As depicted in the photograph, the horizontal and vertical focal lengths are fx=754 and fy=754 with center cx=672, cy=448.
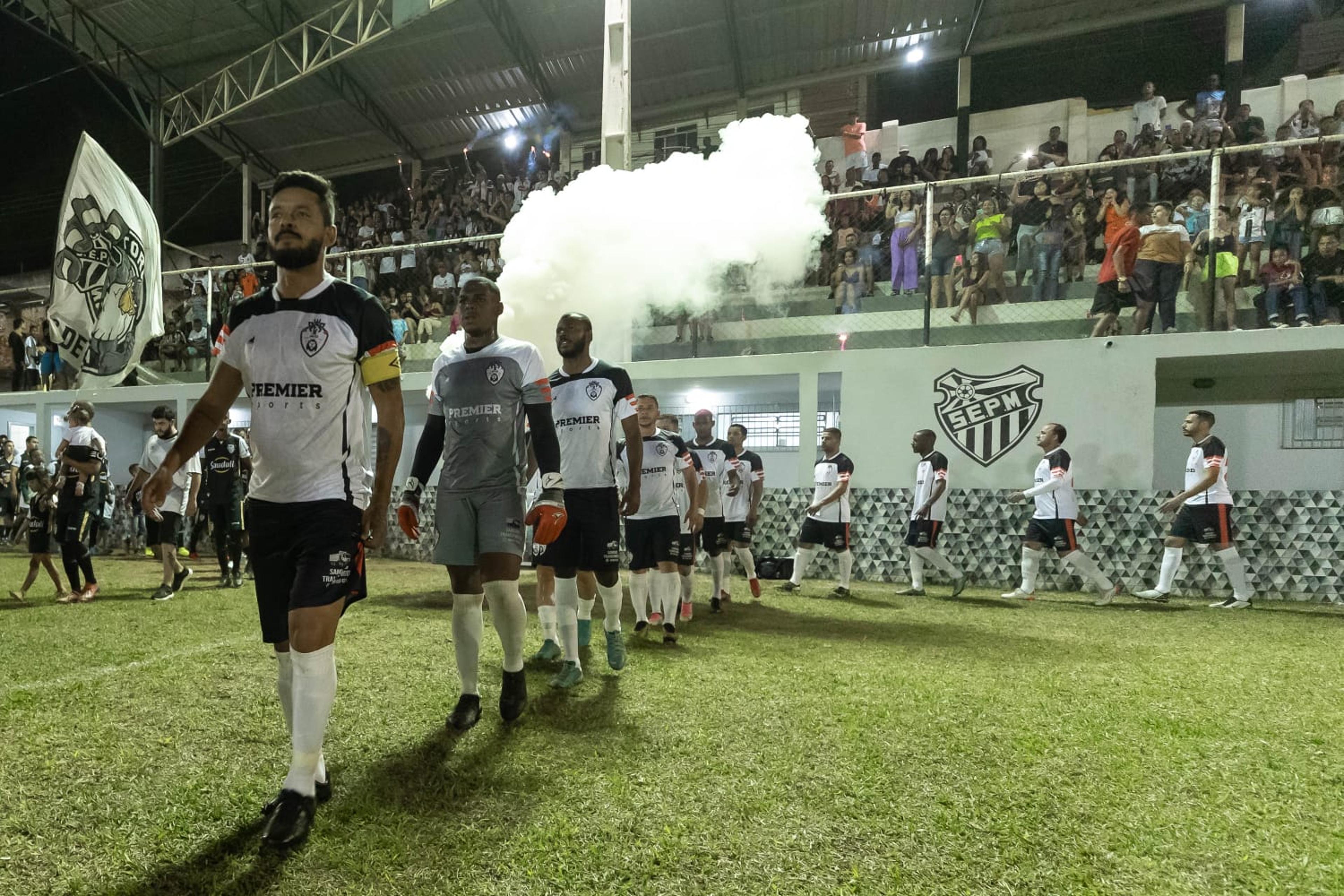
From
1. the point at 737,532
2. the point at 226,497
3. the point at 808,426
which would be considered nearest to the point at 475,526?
the point at 737,532

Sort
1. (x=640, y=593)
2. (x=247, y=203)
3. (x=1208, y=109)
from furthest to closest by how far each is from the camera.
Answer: (x=247, y=203) < (x=1208, y=109) < (x=640, y=593)

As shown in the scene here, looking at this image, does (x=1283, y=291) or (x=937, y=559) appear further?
(x=937, y=559)

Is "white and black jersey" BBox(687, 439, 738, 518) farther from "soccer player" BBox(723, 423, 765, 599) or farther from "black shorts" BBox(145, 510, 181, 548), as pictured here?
"black shorts" BBox(145, 510, 181, 548)

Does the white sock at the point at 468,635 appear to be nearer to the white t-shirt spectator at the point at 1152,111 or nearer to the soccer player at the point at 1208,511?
the soccer player at the point at 1208,511

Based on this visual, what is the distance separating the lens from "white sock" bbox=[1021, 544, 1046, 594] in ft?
28.9

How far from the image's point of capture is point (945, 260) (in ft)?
34.3

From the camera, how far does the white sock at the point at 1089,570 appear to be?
858 cm

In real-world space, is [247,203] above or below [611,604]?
above

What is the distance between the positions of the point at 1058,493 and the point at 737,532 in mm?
3717

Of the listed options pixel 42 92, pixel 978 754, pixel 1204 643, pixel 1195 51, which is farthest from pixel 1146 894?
pixel 42 92

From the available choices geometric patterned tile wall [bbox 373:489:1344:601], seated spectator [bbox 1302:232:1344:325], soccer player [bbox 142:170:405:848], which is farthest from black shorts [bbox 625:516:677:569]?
seated spectator [bbox 1302:232:1344:325]

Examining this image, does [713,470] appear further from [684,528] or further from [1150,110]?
[1150,110]

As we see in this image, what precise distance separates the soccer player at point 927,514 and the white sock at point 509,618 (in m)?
6.38

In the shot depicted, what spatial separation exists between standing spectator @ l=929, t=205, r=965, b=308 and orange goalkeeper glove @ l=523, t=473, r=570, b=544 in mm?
8302
